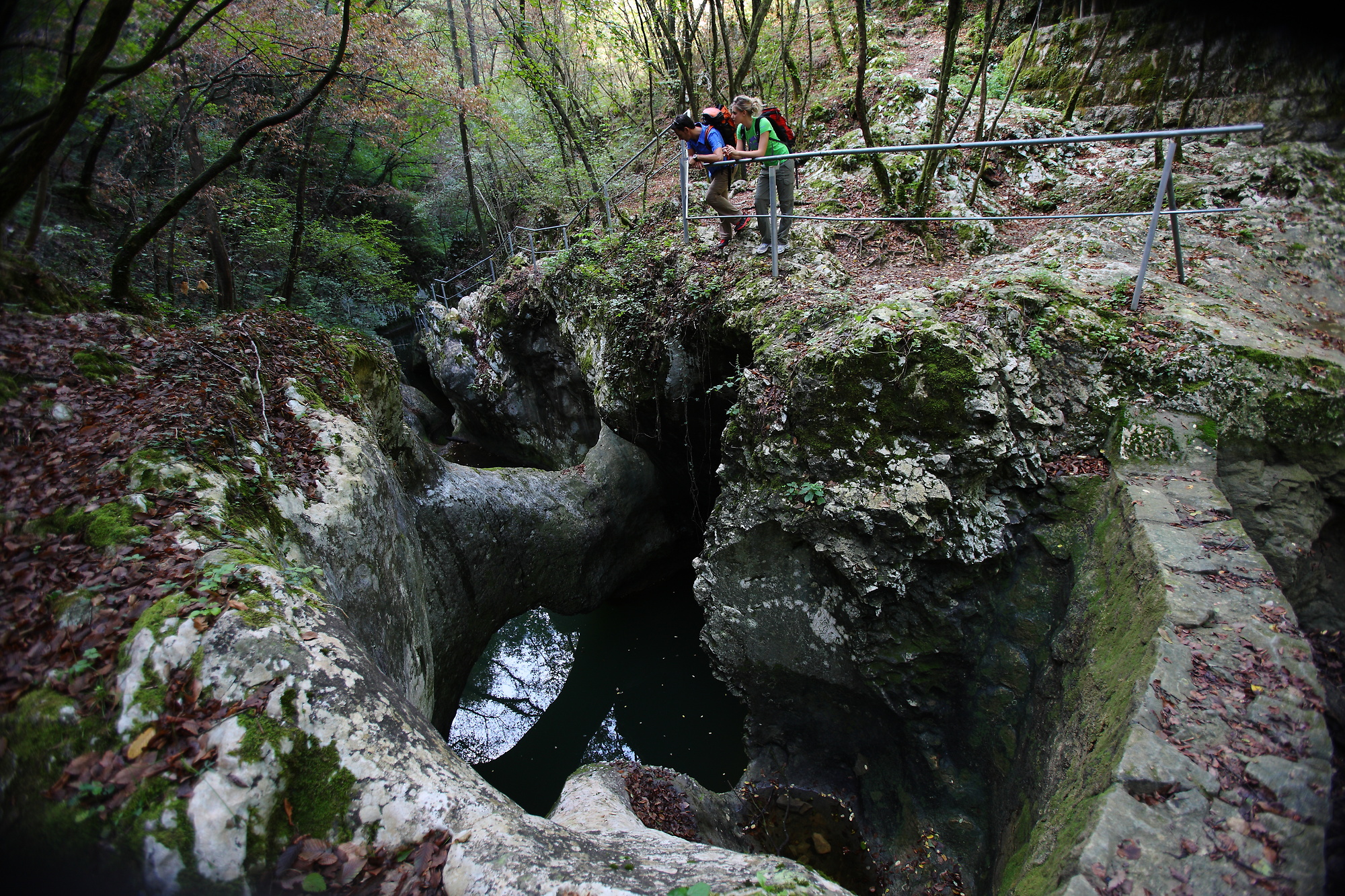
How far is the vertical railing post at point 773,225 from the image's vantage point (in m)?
5.73

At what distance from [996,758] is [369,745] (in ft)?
16.9

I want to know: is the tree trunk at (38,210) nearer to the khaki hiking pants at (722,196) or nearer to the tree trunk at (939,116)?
the khaki hiking pants at (722,196)

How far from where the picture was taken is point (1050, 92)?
8.57 metres

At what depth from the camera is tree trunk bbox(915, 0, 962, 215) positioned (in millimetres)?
5961

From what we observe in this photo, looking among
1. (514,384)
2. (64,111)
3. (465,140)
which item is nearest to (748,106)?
(64,111)

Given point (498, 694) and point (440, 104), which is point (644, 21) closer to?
point (440, 104)

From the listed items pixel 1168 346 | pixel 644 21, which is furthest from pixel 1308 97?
pixel 644 21

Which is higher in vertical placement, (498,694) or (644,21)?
(644,21)

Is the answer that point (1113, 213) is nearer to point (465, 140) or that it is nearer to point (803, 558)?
point (803, 558)

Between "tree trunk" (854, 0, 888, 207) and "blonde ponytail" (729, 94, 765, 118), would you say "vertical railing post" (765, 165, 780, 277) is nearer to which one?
"blonde ponytail" (729, 94, 765, 118)

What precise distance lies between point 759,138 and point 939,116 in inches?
105

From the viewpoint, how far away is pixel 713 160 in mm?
5926

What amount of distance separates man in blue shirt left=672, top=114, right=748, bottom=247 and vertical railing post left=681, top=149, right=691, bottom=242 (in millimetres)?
137

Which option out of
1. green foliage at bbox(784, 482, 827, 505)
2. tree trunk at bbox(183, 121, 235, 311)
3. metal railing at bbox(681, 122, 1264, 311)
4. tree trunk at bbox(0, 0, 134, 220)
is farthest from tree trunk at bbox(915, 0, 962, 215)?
tree trunk at bbox(183, 121, 235, 311)
